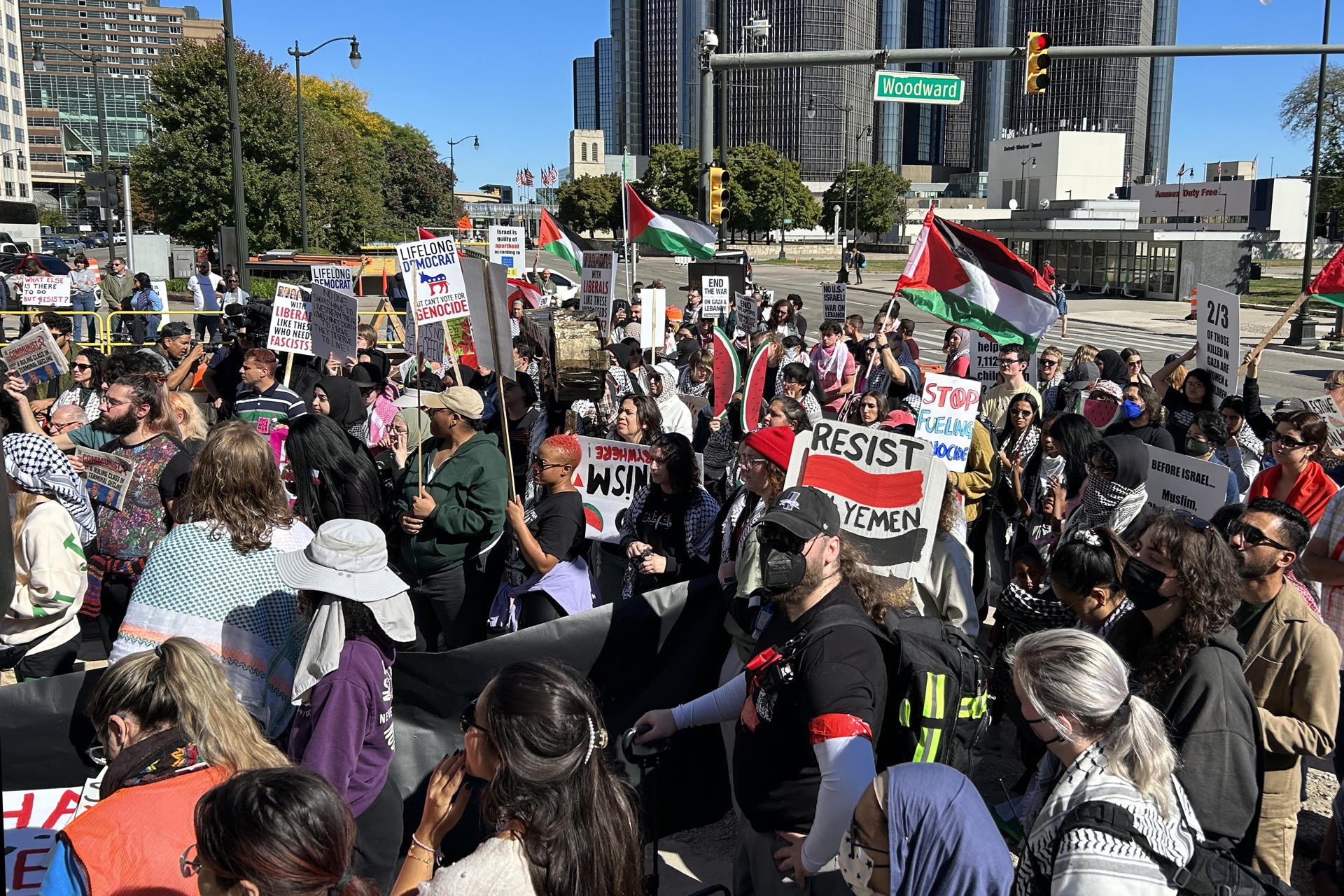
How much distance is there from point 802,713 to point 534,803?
853 millimetres

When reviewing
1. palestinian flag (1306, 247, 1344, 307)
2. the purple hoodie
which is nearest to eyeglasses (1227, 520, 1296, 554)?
the purple hoodie

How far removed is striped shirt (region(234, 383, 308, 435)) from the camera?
7633 millimetres

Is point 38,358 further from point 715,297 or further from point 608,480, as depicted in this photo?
point 715,297

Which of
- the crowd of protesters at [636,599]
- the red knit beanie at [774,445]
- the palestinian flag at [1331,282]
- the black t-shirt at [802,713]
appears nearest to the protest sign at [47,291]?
the crowd of protesters at [636,599]

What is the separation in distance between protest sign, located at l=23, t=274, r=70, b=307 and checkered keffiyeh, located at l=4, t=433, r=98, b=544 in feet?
46.3

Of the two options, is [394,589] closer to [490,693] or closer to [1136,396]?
[490,693]

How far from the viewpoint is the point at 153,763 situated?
265 centimetres

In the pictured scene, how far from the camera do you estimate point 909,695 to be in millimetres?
3146

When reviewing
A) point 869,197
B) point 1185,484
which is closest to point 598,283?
point 1185,484

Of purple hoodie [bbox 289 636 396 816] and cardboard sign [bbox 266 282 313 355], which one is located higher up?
cardboard sign [bbox 266 282 313 355]

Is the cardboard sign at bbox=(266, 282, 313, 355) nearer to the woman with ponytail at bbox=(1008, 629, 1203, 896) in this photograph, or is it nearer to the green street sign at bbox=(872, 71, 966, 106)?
the woman with ponytail at bbox=(1008, 629, 1203, 896)

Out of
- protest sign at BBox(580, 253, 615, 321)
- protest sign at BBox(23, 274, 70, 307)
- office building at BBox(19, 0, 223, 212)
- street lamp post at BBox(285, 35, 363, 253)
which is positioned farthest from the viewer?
office building at BBox(19, 0, 223, 212)

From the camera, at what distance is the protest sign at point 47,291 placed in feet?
56.5

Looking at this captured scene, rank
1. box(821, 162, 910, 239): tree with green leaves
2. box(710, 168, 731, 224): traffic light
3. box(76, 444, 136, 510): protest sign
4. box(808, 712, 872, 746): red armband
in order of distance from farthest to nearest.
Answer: box(821, 162, 910, 239): tree with green leaves, box(710, 168, 731, 224): traffic light, box(76, 444, 136, 510): protest sign, box(808, 712, 872, 746): red armband
